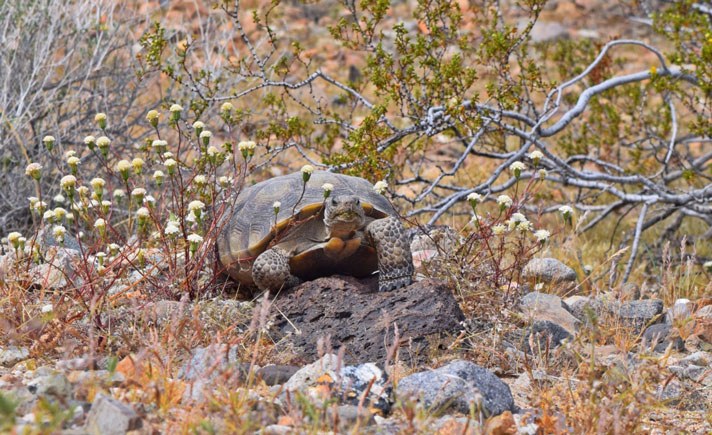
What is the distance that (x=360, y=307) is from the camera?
3.47 metres

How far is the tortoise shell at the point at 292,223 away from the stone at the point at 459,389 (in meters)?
1.24

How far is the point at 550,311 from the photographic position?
13.1 ft

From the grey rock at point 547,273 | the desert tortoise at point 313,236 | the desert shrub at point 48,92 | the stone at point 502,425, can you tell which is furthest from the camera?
the desert shrub at point 48,92

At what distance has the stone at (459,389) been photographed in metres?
2.58

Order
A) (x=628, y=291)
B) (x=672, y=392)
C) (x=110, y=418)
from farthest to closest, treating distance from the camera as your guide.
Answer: (x=628, y=291)
(x=672, y=392)
(x=110, y=418)

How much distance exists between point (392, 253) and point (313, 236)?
0.46m

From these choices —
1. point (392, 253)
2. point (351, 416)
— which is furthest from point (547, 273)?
point (351, 416)

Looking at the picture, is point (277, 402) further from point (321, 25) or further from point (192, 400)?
point (321, 25)

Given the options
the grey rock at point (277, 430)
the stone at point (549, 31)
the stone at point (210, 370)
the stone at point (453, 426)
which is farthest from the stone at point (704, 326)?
the stone at point (549, 31)

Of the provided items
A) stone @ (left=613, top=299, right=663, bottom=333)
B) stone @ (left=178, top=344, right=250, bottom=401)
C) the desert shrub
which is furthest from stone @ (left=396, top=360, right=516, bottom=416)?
the desert shrub

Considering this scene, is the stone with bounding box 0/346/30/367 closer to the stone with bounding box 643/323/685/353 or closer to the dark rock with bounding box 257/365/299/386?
the dark rock with bounding box 257/365/299/386

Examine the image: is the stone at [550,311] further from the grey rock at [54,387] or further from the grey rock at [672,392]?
the grey rock at [54,387]

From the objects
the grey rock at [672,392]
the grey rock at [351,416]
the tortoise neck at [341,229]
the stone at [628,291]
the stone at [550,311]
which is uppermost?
the tortoise neck at [341,229]

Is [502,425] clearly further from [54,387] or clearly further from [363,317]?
[54,387]
